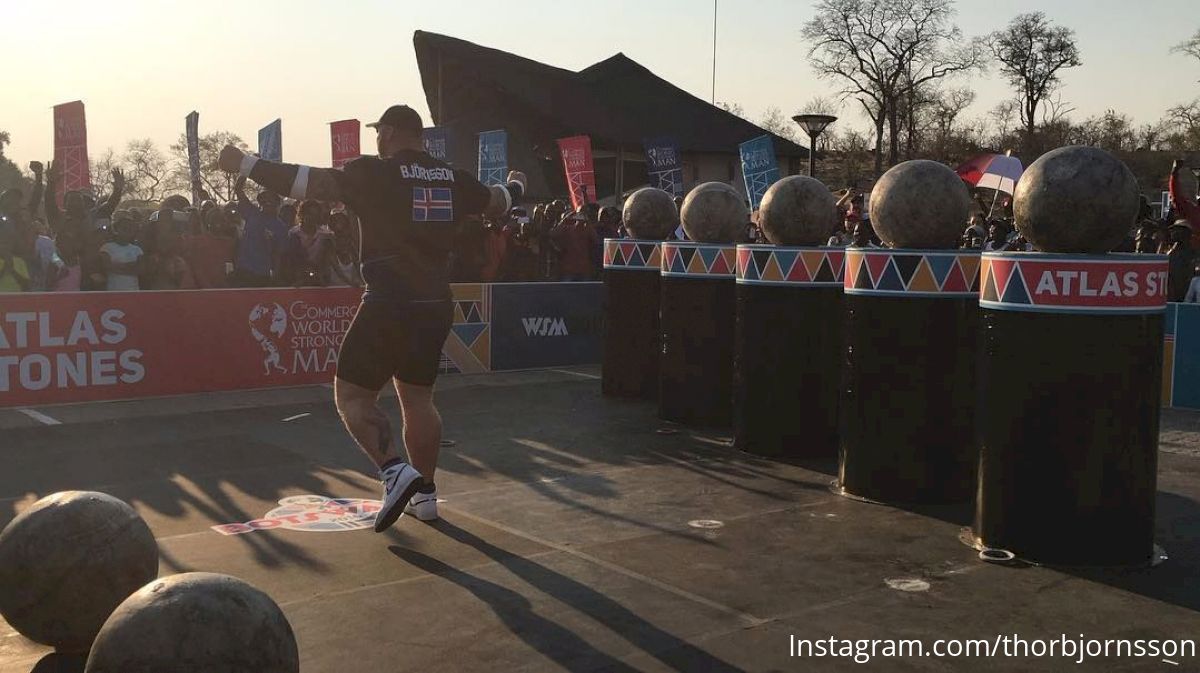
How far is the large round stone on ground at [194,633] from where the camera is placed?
10.8ft

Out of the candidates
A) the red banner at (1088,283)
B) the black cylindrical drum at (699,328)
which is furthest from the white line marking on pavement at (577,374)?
the red banner at (1088,283)

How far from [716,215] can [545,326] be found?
17.5 feet

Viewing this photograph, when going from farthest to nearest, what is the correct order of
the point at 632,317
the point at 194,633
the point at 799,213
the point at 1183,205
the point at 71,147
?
the point at 71,147 < the point at 1183,205 < the point at 632,317 < the point at 799,213 < the point at 194,633

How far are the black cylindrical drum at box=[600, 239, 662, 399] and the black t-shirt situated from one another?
486 centimetres

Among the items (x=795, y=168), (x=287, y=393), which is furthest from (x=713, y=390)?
(x=795, y=168)

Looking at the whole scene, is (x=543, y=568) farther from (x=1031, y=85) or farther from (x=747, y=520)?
(x=1031, y=85)

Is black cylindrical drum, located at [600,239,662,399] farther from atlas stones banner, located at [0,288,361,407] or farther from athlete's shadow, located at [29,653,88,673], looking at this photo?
athlete's shadow, located at [29,653,88,673]

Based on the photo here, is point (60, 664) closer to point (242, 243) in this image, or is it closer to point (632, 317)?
point (632, 317)

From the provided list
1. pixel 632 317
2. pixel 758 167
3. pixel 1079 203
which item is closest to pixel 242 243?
pixel 632 317

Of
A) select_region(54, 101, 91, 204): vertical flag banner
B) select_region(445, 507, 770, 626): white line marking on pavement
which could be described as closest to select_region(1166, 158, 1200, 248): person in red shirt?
select_region(445, 507, 770, 626): white line marking on pavement

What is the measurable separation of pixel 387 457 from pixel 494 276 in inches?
374

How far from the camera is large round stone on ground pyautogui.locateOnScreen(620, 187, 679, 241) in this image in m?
11.1

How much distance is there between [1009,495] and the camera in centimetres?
579

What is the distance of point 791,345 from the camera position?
8.28 m
